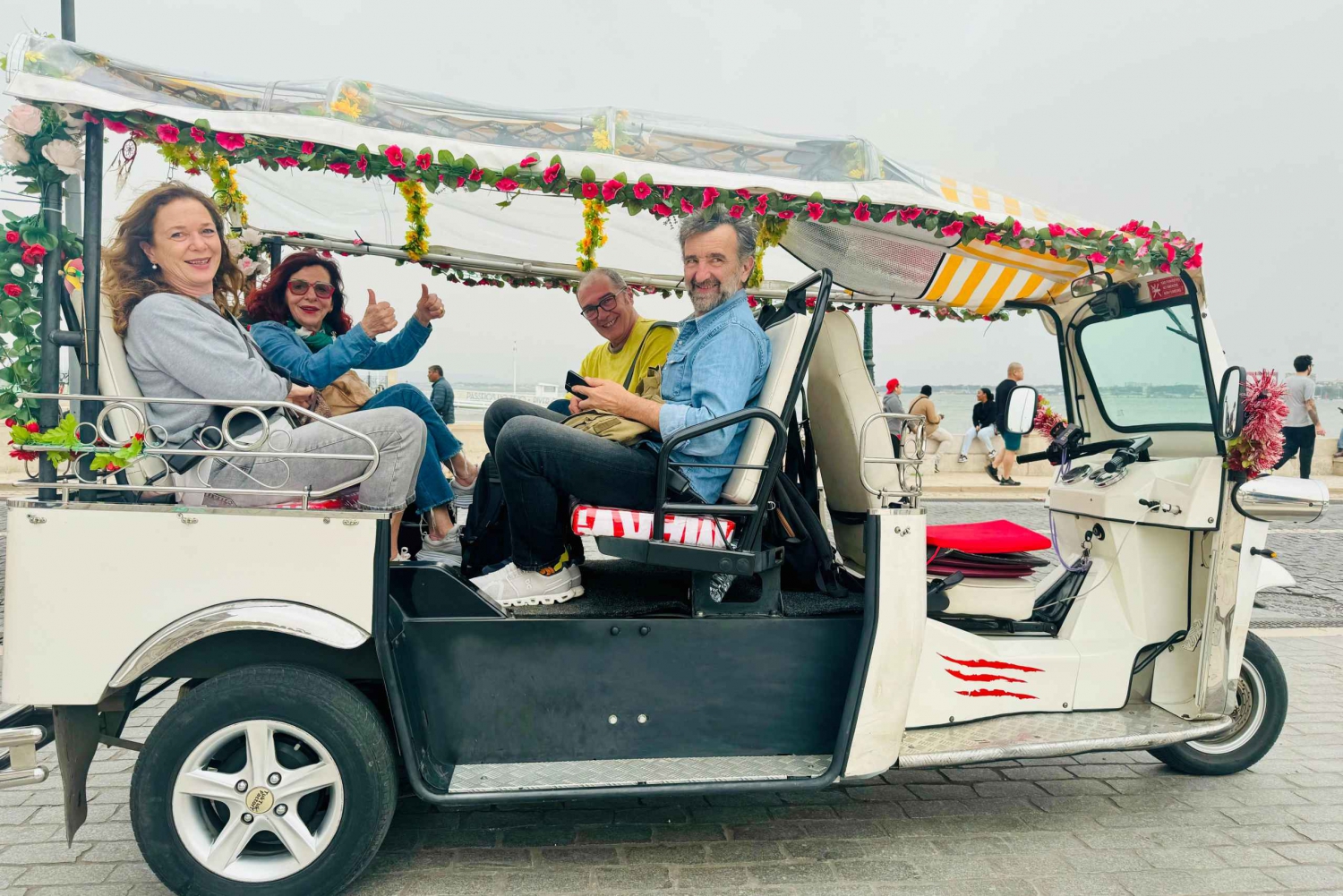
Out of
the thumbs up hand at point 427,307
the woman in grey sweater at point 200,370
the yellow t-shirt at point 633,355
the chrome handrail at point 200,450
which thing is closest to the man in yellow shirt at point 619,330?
the yellow t-shirt at point 633,355

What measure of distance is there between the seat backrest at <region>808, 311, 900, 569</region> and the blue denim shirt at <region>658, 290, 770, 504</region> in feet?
1.50

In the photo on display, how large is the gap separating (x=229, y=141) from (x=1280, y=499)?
3830 mm

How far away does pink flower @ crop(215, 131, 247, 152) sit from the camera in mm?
2521

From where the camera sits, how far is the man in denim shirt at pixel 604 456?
9.68 ft

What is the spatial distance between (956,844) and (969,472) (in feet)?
49.8

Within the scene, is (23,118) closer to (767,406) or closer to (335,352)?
(335,352)

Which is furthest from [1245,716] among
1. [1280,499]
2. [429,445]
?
[429,445]

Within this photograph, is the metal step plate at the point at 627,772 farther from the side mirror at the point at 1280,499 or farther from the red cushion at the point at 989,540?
the side mirror at the point at 1280,499

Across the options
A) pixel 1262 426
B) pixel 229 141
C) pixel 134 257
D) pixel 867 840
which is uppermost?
pixel 229 141

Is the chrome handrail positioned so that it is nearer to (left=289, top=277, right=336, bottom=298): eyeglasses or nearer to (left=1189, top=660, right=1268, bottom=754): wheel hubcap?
(left=289, top=277, right=336, bottom=298): eyeglasses

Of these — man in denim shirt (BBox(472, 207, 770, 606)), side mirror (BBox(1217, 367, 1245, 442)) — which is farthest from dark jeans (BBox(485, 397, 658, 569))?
side mirror (BBox(1217, 367, 1245, 442))

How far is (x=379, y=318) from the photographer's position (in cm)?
332

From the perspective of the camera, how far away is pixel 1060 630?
3.53 metres

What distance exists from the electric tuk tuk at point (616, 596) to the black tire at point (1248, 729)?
0.01 meters
